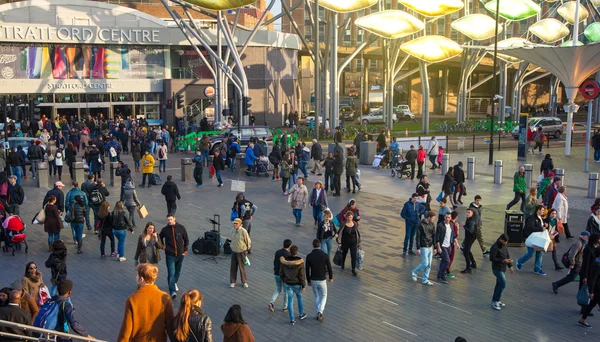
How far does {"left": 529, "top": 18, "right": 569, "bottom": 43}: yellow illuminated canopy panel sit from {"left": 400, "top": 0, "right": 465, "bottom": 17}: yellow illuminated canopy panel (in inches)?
389

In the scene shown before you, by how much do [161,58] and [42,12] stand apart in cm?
905

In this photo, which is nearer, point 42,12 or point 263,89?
point 42,12

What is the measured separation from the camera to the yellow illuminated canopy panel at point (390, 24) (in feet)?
121

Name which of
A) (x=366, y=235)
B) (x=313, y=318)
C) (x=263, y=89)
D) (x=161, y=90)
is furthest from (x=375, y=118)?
(x=313, y=318)

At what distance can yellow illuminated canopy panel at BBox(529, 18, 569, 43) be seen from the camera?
4484 cm

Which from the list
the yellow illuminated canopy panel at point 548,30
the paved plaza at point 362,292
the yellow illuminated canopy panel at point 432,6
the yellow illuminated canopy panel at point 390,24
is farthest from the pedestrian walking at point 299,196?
the yellow illuminated canopy panel at point 548,30

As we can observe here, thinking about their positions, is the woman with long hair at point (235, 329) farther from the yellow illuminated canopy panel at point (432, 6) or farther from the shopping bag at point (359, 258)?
the yellow illuminated canopy panel at point (432, 6)

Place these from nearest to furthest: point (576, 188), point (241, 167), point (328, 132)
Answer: point (576, 188) < point (241, 167) < point (328, 132)

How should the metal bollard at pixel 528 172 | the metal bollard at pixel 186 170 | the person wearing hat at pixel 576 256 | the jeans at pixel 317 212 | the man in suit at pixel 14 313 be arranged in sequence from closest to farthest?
the man in suit at pixel 14 313 → the person wearing hat at pixel 576 256 → the jeans at pixel 317 212 → the metal bollard at pixel 528 172 → the metal bollard at pixel 186 170

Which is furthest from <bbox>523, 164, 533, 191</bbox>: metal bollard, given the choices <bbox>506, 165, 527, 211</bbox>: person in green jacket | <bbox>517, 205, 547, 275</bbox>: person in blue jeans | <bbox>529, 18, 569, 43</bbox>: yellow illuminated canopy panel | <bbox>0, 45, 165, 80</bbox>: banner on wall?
<bbox>0, 45, 165, 80</bbox>: banner on wall

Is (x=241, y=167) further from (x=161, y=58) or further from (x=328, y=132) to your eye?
(x=161, y=58)

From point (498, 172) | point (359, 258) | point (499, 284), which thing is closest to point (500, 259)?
point (499, 284)

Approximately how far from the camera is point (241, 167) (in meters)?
27.8

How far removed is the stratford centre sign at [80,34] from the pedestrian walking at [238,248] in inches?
1582
